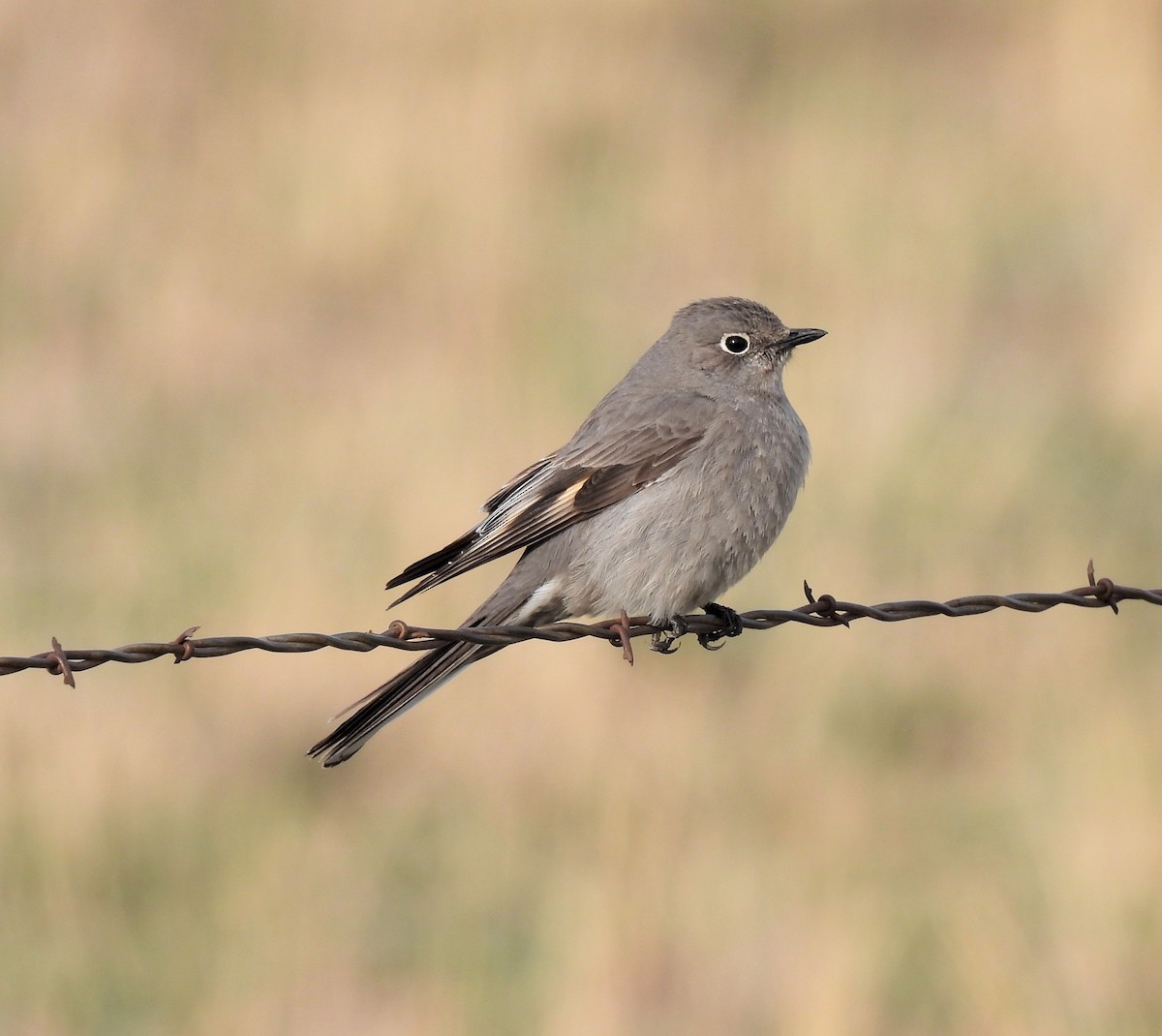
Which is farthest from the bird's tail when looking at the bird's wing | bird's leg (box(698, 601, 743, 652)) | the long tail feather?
bird's leg (box(698, 601, 743, 652))

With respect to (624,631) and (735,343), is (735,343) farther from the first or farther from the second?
(624,631)

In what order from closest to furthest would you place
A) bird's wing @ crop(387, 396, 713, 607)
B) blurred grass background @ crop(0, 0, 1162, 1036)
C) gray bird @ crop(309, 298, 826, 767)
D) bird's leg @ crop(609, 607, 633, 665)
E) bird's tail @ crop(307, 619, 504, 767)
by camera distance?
1. bird's leg @ crop(609, 607, 633, 665)
2. bird's tail @ crop(307, 619, 504, 767)
3. gray bird @ crop(309, 298, 826, 767)
4. bird's wing @ crop(387, 396, 713, 607)
5. blurred grass background @ crop(0, 0, 1162, 1036)

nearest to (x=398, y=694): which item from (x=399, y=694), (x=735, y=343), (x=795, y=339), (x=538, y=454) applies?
(x=399, y=694)

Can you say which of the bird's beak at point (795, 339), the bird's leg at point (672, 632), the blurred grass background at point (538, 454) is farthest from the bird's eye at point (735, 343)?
the blurred grass background at point (538, 454)

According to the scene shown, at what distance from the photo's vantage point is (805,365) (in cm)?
1215

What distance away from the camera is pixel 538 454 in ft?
35.7

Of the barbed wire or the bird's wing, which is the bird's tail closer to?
the bird's wing

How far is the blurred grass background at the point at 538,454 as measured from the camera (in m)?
7.59

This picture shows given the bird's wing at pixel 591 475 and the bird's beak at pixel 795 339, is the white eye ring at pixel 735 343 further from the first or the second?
the bird's wing at pixel 591 475

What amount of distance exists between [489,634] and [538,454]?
5.79m

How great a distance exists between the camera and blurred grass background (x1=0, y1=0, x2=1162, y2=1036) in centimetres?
759

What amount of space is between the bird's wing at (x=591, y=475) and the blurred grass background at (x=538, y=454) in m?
1.98

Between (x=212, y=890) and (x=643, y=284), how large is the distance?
783 cm

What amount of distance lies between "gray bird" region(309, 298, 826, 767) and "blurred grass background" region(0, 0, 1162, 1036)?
1.68 metres
